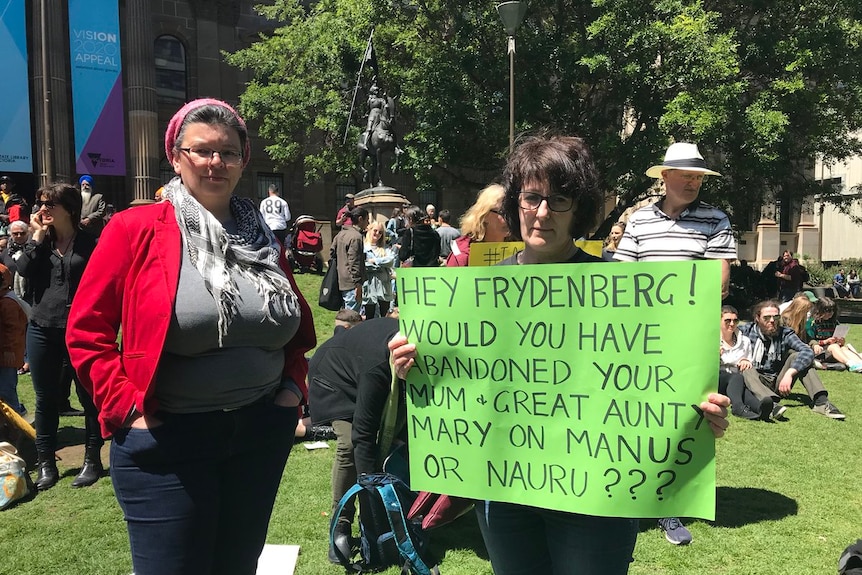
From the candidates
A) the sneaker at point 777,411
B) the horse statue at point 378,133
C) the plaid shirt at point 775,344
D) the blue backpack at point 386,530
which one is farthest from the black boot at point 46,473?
the horse statue at point 378,133

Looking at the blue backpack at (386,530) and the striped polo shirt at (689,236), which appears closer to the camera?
the blue backpack at (386,530)

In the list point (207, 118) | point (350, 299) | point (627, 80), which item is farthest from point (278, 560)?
point (627, 80)

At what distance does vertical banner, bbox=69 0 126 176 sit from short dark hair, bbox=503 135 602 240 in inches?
843

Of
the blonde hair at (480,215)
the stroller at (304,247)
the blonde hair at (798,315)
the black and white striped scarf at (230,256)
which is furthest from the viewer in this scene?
the stroller at (304,247)

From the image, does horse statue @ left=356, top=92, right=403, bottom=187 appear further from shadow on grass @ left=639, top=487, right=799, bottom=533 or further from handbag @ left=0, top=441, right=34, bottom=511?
shadow on grass @ left=639, top=487, right=799, bottom=533

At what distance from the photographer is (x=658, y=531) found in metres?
4.12

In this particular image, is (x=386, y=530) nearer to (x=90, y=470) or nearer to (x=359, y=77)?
(x=90, y=470)

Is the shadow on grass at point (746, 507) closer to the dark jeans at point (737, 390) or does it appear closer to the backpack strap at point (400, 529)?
the backpack strap at point (400, 529)

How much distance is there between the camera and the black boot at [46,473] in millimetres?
4746

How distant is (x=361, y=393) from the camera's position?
3354 millimetres

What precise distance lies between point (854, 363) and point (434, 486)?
10.2m

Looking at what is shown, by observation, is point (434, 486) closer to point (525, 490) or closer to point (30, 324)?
point (525, 490)

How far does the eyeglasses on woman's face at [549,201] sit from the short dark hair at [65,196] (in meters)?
3.64

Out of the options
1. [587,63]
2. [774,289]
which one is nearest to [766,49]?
[587,63]
